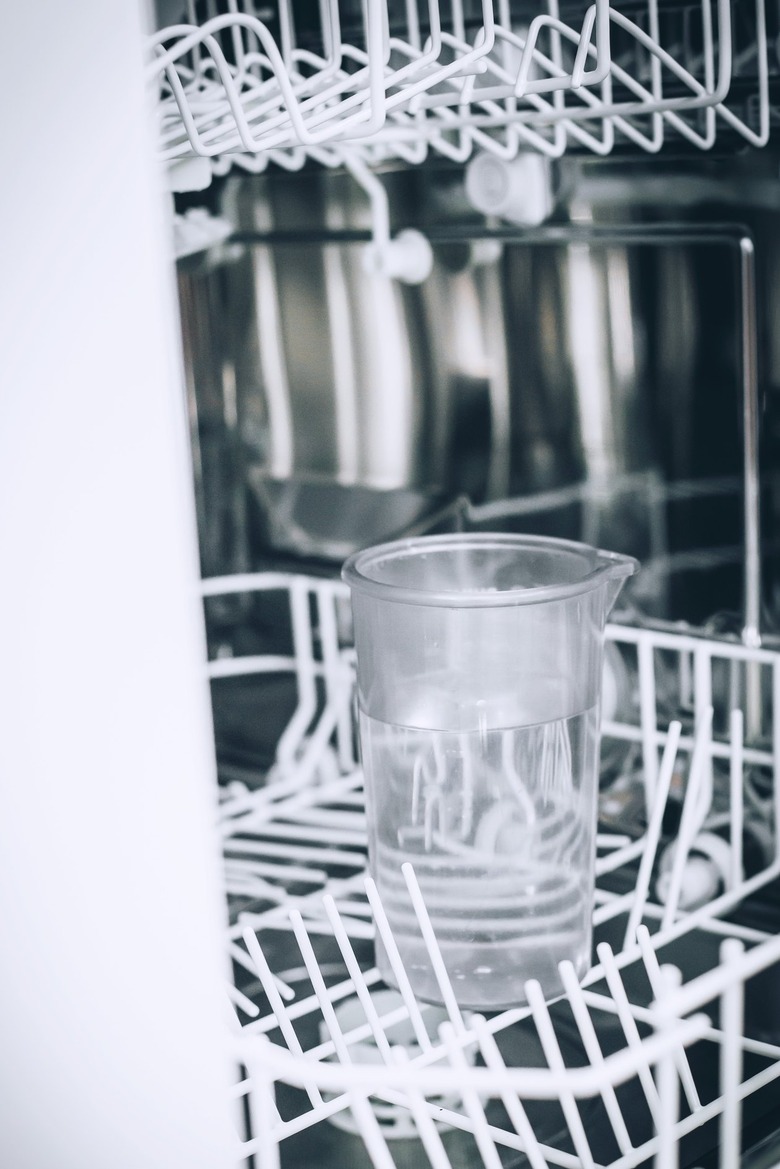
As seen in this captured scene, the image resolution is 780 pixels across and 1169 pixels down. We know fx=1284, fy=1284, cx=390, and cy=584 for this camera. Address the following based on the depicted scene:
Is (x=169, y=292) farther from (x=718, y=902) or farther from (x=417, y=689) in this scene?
(x=718, y=902)

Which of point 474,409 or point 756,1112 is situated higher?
point 474,409

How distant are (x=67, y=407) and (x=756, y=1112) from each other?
43 centimetres

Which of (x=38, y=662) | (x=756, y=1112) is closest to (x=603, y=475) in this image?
(x=756, y=1112)

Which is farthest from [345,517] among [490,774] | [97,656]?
[97,656]

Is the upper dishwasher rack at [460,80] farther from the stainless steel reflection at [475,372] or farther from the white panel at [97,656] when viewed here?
the white panel at [97,656]

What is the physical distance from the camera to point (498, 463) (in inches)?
35.9

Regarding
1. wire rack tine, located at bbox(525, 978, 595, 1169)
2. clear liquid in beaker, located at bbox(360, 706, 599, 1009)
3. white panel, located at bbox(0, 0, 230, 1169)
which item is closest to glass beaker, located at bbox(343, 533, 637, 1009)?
clear liquid in beaker, located at bbox(360, 706, 599, 1009)

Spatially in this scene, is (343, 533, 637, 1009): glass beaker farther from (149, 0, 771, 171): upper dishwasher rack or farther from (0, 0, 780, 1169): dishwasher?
(149, 0, 771, 171): upper dishwasher rack

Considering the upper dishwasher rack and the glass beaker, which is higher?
the upper dishwasher rack

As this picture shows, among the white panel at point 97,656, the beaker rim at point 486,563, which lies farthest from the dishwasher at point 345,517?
the beaker rim at point 486,563

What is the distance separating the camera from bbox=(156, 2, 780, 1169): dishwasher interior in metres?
0.56

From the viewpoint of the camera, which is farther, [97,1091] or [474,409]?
[474,409]

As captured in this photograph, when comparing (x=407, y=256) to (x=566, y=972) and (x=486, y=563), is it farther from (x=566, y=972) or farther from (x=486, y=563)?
(x=566, y=972)

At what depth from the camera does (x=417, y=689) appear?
2.03 ft
